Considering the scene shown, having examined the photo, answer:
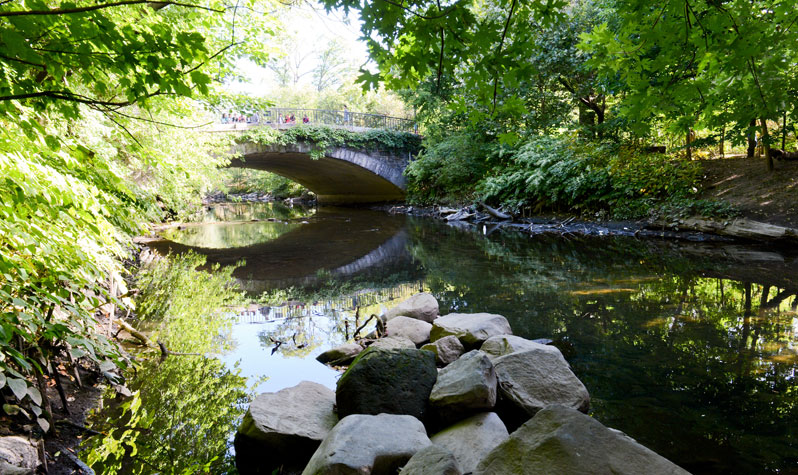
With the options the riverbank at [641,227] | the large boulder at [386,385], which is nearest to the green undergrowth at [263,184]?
the riverbank at [641,227]

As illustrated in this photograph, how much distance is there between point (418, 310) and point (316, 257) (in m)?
5.29

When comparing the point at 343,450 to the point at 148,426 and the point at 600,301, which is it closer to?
the point at 148,426

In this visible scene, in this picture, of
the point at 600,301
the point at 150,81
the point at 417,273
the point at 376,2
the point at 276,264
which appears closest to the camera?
the point at 150,81

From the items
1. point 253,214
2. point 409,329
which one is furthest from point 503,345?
point 253,214

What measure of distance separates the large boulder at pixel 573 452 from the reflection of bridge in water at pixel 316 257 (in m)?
5.74

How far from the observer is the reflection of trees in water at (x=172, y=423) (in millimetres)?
2674

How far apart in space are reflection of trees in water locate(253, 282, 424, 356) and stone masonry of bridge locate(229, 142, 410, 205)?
13.0 m

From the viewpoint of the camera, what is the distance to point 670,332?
14.9 ft

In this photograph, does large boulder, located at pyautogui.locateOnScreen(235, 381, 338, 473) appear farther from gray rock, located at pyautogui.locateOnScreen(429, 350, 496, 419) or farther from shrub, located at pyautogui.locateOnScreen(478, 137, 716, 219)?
shrub, located at pyautogui.locateOnScreen(478, 137, 716, 219)

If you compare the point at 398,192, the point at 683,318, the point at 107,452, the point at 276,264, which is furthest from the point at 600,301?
the point at 398,192

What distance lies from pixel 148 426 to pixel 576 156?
13.2 m

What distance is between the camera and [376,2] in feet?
6.67

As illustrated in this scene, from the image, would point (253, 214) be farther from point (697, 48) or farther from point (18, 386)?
point (697, 48)

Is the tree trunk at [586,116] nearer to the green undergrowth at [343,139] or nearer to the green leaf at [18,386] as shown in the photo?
the green undergrowth at [343,139]
